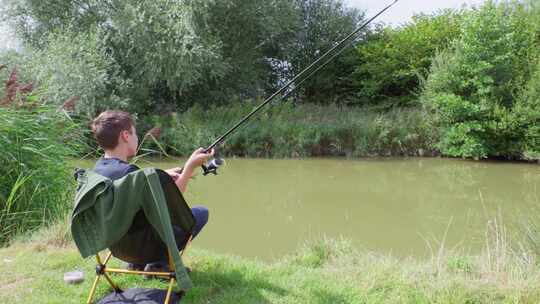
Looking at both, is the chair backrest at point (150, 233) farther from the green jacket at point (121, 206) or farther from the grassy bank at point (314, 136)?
the grassy bank at point (314, 136)

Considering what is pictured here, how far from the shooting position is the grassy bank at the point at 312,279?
2.60 metres

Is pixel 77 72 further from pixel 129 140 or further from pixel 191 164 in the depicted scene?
pixel 191 164

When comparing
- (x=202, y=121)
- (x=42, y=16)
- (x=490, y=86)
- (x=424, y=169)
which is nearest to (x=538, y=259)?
(x=424, y=169)

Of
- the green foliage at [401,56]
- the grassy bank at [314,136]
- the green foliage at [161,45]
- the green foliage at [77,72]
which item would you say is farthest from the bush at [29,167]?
the green foliage at [401,56]

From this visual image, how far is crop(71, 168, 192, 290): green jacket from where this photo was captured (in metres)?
2.02

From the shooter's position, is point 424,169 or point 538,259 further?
point 424,169

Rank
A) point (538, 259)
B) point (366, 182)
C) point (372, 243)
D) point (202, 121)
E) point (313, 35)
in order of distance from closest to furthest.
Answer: point (538, 259) → point (372, 243) → point (366, 182) → point (202, 121) → point (313, 35)

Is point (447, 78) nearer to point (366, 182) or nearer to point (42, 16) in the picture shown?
point (366, 182)

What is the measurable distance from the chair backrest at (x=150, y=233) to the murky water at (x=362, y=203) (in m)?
2.20

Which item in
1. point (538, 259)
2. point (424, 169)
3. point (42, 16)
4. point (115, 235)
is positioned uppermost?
point (42, 16)

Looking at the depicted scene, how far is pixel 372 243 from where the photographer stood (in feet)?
16.9

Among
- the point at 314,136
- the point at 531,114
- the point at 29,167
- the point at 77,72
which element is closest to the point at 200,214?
the point at 29,167

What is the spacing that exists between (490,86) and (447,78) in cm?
113

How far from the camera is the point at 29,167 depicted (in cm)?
434
